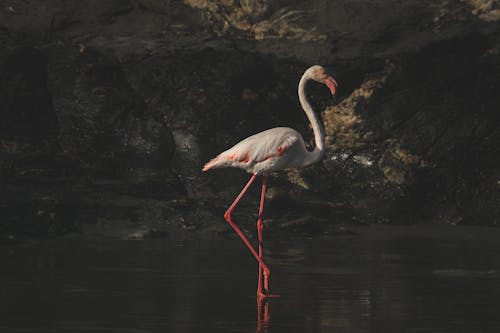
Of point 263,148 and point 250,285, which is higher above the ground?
point 263,148

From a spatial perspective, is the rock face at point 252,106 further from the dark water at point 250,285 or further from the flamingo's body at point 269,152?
the flamingo's body at point 269,152

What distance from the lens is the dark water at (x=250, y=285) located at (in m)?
7.53

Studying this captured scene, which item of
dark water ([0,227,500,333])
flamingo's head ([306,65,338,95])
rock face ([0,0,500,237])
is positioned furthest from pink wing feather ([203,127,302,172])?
rock face ([0,0,500,237])

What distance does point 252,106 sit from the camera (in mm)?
13516

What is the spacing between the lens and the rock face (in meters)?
12.9

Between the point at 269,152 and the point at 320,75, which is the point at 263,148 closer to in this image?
the point at 269,152

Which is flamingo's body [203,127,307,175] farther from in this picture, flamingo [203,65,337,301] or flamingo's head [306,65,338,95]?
flamingo's head [306,65,338,95]

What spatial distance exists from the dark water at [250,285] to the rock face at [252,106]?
3.63ft

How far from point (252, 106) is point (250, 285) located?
4.70m

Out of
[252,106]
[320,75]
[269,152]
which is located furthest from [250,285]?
[252,106]

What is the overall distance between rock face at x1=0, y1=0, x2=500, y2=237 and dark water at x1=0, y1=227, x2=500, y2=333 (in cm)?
111

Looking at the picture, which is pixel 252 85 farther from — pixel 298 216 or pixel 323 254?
pixel 323 254

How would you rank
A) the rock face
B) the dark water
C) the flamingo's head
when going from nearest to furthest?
the dark water, the flamingo's head, the rock face

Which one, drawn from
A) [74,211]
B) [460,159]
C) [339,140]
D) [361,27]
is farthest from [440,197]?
[74,211]
